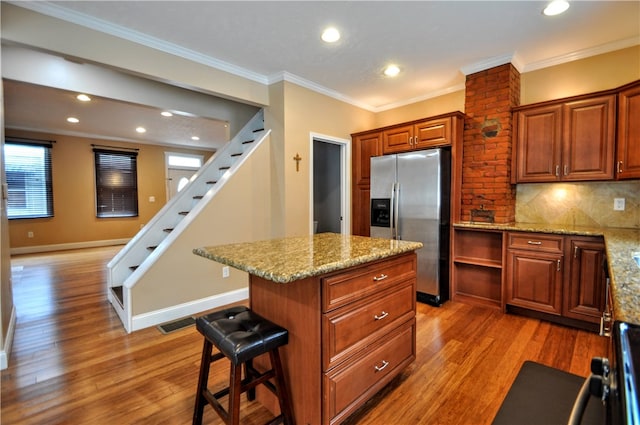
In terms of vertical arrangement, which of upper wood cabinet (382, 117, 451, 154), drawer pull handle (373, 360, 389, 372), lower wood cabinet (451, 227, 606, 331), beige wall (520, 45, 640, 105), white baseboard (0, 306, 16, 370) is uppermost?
beige wall (520, 45, 640, 105)

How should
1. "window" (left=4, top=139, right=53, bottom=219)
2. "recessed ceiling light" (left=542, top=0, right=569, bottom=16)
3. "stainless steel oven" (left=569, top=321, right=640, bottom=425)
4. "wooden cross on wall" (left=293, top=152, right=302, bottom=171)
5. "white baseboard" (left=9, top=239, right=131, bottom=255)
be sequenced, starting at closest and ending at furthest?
"stainless steel oven" (left=569, top=321, right=640, bottom=425), "recessed ceiling light" (left=542, top=0, right=569, bottom=16), "wooden cross on wall" (left=293, top=152, right=302, bottom=171), "window" (left=4, top=139, right=53, bottom=219), "white baseboard" (left=9, top=239, right=131, bottom=255)

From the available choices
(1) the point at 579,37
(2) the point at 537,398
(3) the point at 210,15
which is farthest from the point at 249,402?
(1) the point at 579,37

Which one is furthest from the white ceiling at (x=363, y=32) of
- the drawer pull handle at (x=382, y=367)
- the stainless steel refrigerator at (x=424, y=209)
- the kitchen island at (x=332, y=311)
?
the drawer pull handle at (x=382, y=367)

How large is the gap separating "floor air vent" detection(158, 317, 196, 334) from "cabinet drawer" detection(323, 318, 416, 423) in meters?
1.98

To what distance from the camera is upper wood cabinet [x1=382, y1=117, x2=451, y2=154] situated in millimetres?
3513

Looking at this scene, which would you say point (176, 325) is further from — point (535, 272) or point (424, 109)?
point (424, 109)

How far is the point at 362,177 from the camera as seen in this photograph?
4.53m

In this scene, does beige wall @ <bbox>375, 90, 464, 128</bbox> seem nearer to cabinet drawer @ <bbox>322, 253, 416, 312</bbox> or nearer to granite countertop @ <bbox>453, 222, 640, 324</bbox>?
granite countertop @ <bbox>453, 222, 640, 324</bbox>

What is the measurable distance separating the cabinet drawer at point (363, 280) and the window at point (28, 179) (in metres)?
8.00

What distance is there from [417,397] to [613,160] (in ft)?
9.25

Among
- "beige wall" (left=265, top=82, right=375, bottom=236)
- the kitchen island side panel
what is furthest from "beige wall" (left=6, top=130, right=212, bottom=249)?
the kitchen island side panel

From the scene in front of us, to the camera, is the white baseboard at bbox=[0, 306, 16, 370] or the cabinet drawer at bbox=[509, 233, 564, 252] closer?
the white baseboard at bbox=[0, 306, 16, 370]

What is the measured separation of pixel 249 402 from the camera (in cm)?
189

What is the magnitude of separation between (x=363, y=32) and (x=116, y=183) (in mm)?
7302
